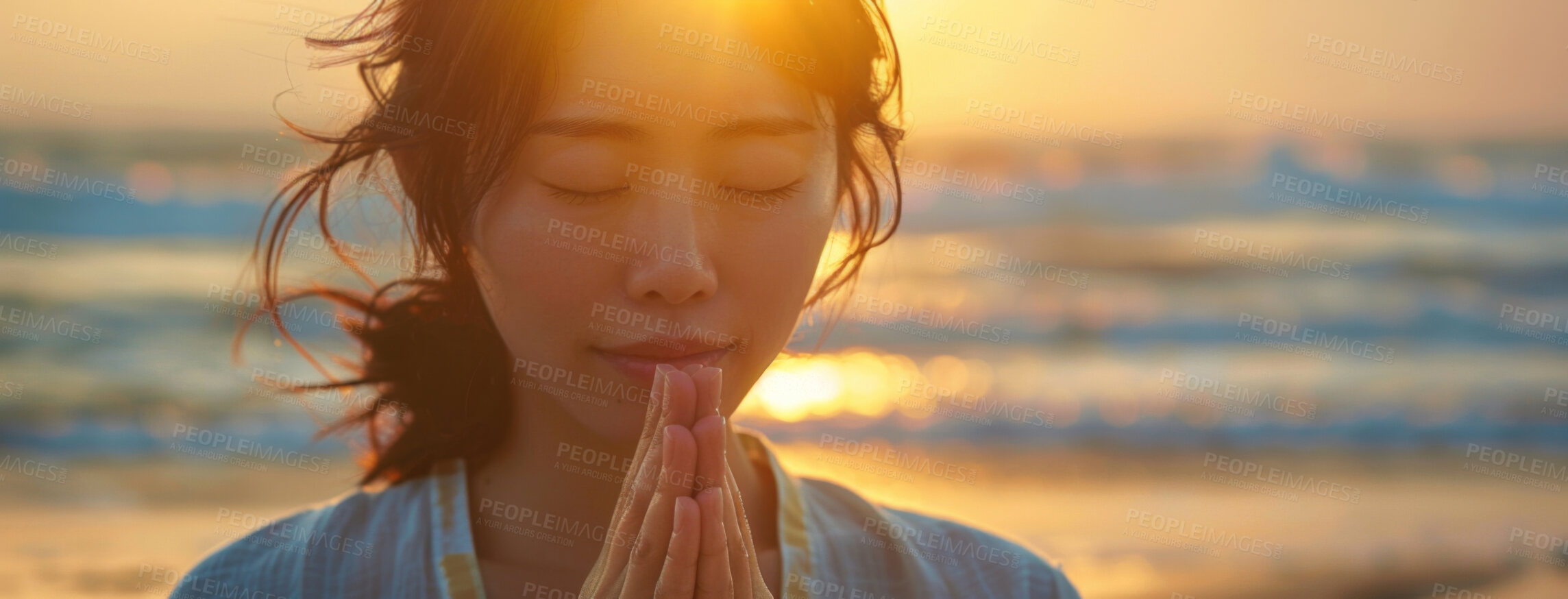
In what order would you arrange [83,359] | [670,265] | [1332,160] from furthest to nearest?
1. [1332,160]
2. [83,359]
3. [670,265]

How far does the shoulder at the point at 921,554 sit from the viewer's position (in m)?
2.67

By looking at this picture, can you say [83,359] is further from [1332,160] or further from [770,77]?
[1332,160]

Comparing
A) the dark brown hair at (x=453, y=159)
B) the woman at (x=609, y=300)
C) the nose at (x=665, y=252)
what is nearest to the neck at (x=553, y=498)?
the woman at (x=609, y=300)

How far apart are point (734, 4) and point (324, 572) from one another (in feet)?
4.90

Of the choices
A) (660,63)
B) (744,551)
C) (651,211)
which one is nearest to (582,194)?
(651,211)

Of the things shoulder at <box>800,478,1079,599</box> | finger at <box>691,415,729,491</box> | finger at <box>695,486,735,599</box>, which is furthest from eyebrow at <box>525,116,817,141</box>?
shoulder at <box>800,478,1079,599</box>

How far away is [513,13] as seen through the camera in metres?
2.19

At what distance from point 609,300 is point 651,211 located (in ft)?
0.65

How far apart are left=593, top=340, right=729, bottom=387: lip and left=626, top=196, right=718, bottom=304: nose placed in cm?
12

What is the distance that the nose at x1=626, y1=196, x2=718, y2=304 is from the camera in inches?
83.6

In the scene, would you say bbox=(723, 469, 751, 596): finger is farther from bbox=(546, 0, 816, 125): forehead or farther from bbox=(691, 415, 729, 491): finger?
bbox=(546, 0, 816, 125): forehead

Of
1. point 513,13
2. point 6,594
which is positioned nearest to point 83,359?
point 6,594

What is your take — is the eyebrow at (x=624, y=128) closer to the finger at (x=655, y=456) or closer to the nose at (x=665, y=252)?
the nose at (x=665, y=252)

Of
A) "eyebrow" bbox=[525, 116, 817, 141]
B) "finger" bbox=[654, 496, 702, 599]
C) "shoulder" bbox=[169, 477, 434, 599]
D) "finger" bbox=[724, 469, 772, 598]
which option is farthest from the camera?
"shoulder" bbox=[169, 477, 434, 599]
